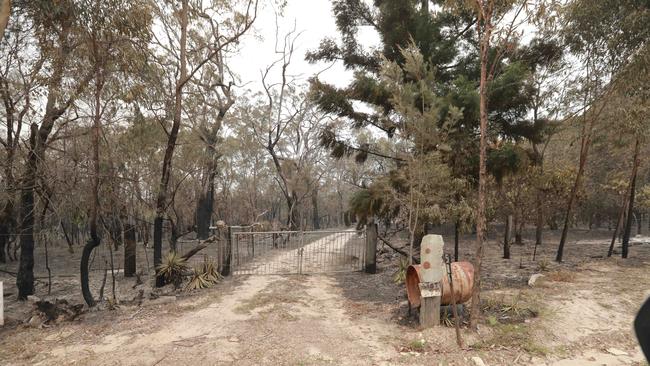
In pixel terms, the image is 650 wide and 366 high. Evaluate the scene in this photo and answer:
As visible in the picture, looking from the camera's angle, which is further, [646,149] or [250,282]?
[646,149]

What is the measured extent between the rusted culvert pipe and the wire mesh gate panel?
165 inches

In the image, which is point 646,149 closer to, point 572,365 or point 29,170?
point 572,365

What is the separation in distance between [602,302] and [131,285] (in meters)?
11.8

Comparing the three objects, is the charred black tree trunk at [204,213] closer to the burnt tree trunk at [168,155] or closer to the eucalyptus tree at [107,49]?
the burnt tree trunk at [168,155]

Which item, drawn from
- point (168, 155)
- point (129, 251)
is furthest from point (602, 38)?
point (129, 251)

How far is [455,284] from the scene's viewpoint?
5.89 meters

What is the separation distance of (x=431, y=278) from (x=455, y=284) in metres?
0.67

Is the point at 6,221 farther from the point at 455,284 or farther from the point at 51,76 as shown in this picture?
the point at 455,284

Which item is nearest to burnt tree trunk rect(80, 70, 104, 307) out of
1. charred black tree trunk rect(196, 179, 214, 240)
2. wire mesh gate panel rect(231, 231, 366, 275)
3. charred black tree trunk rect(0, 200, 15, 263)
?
wire mesh gate panel rect(231, 231, 366, 275)

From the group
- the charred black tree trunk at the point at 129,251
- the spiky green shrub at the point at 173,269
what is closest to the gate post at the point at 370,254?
the spiky green shrub at the point at 173,269

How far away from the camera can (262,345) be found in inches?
202

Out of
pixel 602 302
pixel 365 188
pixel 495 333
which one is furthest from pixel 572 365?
pixel 365 188

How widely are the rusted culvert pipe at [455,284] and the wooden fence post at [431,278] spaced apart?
0.21m

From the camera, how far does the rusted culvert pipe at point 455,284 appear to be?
5.90 metres
